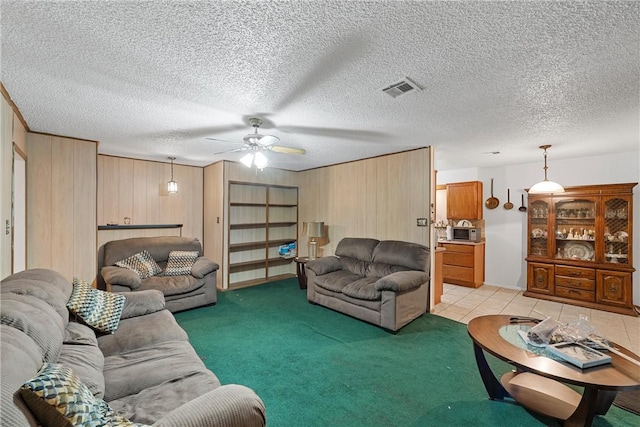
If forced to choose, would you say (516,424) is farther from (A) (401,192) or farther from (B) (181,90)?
(B) (181,90)

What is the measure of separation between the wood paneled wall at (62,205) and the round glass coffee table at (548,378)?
4.69 m

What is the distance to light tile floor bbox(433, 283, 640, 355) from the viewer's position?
3379 mm

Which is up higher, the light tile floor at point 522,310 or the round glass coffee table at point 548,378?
the round glass coffee table at point 548,378

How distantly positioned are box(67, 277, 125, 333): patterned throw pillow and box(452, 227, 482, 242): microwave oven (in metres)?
5.76

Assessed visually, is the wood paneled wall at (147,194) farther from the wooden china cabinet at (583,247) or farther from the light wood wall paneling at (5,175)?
the wooden china cabinet at (583,247)

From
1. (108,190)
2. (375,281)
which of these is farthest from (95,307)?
(108,190)

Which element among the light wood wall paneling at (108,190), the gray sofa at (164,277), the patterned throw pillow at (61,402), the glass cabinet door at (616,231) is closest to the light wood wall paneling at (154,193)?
the light wood wall paneling at (108,190)

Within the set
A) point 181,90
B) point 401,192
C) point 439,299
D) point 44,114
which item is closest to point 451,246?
point 439,299

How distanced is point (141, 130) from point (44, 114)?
823mm

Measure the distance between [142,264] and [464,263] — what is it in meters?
5.72

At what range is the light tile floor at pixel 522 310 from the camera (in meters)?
3.38

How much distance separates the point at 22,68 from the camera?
188 cm

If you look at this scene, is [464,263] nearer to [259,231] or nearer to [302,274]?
[302,274]

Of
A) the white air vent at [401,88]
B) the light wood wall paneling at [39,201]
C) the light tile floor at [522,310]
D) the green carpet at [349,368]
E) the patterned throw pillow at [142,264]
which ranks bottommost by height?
the light tile floor at [522,310]
